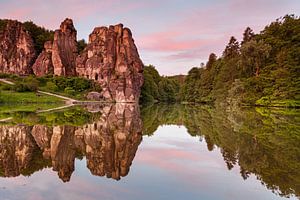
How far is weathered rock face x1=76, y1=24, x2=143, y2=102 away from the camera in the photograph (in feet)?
282

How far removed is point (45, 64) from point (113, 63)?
21.7 metres

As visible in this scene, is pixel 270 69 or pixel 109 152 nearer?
pixel 109 152

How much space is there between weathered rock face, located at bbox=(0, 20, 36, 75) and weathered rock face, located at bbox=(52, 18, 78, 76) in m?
12.6

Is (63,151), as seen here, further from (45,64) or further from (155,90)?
(155,90)

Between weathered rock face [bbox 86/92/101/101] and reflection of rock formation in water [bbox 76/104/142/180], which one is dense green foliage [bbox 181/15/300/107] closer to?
weathered rock face [bbox 86/92/101/101]

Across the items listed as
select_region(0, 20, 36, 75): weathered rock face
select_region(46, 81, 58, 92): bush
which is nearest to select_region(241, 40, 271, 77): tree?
select_region(46, 81, 58, 92): bush

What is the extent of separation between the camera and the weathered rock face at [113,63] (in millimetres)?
86000

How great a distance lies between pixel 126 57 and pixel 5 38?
140ft

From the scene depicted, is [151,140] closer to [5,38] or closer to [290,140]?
[290,140]

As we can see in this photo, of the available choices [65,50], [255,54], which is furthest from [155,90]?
[255,54]

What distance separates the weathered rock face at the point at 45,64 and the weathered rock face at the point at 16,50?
6211 millimetres

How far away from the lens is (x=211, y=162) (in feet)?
38.3

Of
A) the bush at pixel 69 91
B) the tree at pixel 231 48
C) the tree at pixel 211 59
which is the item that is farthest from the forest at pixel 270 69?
the bush at pixel 69 91

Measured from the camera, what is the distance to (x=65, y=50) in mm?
99438
